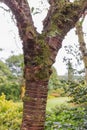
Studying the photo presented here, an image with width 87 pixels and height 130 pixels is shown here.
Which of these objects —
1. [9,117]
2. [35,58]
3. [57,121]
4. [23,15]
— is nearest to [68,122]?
[57,121]

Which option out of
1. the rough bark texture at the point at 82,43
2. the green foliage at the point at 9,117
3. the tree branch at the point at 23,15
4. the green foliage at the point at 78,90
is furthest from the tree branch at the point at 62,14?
the green foliage at the point at 9,117

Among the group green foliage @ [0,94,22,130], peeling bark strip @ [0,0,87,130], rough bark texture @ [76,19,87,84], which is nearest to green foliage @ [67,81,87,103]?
rough bark texture @ [76,19,87,84]

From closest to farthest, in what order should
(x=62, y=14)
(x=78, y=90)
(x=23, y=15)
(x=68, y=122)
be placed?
(x=23, y=15), (x=62, y=14), (x=78, y=90), (x=68, y=122)

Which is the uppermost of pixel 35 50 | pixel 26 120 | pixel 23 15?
pixel 23 15

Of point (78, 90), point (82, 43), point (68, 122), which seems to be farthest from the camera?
point (68, 122)

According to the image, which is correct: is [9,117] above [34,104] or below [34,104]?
above

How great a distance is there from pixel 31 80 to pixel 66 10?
1095mm

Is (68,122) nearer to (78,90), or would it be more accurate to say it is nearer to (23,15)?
(78,90)

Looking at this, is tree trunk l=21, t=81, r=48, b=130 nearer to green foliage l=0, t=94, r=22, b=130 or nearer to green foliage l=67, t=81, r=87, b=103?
green foliage l=67, t=81, r=87, b=103

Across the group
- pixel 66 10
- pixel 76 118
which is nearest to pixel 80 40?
pixel 76 118

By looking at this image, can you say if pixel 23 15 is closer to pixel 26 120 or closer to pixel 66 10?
pixel 66 10

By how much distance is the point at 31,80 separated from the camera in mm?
4910

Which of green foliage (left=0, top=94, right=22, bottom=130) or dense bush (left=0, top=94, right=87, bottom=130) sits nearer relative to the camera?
dense bush (left=0, top=94, right=87, bottom=130)

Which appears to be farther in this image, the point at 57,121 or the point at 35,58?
the point at 57,121
